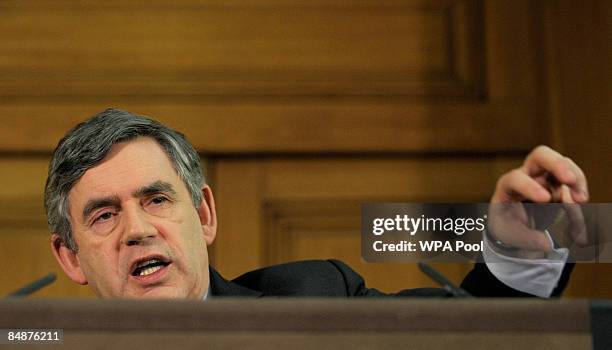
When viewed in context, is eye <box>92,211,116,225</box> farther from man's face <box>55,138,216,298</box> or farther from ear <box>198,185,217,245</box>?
ear <box>198,185,217,245</box>

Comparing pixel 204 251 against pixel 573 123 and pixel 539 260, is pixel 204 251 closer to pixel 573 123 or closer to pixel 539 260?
pixel 539 260

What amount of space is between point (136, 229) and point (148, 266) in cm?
5

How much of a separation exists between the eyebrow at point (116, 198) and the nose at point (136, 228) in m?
0.02

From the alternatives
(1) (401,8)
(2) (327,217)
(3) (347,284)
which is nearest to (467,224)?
(3) (347,284)

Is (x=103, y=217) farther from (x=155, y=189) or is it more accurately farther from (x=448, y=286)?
(x=448, y=286)

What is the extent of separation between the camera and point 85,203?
134cm

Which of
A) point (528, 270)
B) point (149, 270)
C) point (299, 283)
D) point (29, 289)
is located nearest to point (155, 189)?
point (149, 270)

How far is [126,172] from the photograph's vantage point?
134 cm

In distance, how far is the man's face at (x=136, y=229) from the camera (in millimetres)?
1284

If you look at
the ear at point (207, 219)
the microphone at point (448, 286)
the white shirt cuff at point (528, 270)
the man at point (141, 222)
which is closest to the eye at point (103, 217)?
the man at point (141, 222)

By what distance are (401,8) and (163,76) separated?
0.51 metres

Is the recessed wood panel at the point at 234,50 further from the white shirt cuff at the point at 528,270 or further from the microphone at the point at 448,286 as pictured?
the microphone at the point at 448,286

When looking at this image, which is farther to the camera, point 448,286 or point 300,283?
point 300,283

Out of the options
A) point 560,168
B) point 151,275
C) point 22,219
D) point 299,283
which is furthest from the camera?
point 22,219
